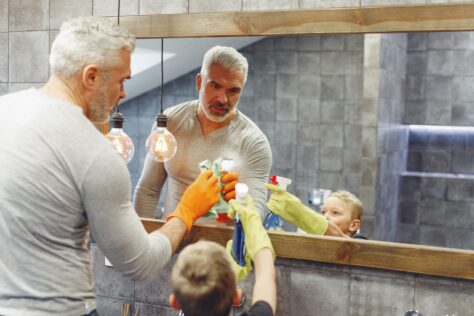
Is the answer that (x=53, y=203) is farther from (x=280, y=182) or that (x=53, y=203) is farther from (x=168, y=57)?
(x=168, y=57)

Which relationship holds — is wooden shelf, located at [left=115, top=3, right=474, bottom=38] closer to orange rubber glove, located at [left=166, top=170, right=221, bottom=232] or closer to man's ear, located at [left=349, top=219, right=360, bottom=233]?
orange rubber glove, located at [left=166, top=170, right=221, bottom=232]

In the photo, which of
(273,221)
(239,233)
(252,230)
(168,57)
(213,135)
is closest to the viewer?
(252,230)

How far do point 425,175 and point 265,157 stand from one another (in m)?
0.89

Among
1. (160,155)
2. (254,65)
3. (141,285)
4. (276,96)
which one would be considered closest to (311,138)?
(276,96)

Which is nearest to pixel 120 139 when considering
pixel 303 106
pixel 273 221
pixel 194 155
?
pixel 194 155

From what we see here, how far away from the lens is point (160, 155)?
1.98m

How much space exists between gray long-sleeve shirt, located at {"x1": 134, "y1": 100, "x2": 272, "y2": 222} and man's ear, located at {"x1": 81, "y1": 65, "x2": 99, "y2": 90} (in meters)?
0.70

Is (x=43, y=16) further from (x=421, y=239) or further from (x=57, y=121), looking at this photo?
(x=421, y=239)

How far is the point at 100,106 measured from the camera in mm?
1422

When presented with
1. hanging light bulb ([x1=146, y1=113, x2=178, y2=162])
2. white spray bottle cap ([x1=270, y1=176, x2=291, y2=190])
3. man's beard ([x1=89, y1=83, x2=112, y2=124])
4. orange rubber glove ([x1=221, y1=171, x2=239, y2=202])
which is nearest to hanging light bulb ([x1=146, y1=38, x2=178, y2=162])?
hanging light bulb ([x1=146, y1=113, x2=178, y2=162])

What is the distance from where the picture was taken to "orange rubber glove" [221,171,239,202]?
1.78 meters

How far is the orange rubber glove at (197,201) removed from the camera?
165 cm

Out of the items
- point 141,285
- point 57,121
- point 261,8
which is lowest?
point 141,285

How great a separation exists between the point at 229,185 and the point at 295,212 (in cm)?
25
